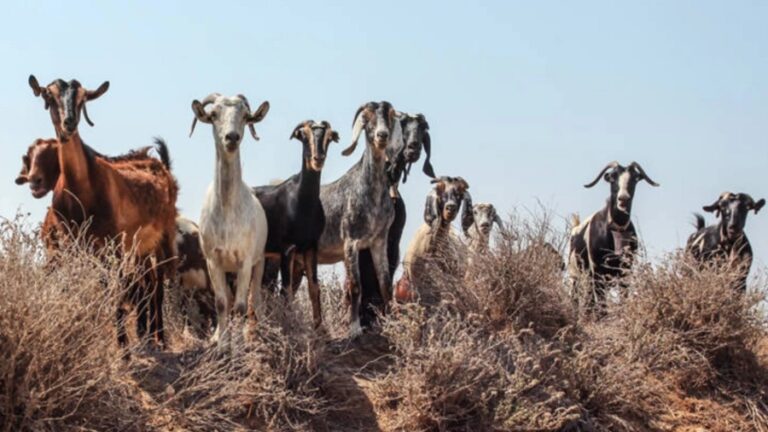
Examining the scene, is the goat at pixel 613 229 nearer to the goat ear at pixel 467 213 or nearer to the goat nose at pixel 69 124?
the goat ear at pixel 467 213

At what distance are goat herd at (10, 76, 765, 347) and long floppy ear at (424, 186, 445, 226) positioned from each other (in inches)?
0.5

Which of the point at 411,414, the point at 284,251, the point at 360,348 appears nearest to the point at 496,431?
the point at 411,414

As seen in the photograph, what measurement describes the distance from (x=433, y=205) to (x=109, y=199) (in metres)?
4.12

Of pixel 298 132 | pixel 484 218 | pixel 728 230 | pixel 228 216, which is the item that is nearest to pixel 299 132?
pixel 298 132

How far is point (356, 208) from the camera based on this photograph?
47.9 ft

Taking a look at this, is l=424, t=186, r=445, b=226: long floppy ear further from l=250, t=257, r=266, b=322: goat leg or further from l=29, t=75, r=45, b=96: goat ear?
l=29, t=75, r=45, b=96: goat ear

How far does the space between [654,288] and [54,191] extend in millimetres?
6505

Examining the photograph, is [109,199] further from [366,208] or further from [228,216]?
[366,208]

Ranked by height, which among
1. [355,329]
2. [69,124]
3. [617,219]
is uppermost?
[69,124]

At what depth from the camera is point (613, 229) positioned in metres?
17.6

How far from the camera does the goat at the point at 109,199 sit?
1301 centimetres

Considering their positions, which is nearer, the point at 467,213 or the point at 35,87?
the point at 35,87

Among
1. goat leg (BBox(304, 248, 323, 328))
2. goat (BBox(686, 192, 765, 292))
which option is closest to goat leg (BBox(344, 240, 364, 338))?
goat leg (BBox(304, 248, 323, 328))

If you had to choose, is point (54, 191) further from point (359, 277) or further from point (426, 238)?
point (426, 238)
